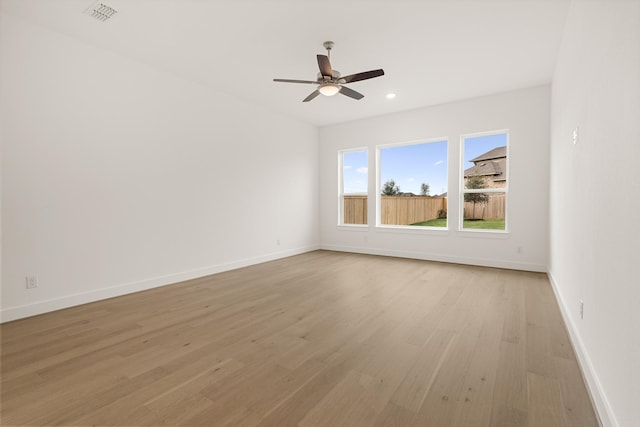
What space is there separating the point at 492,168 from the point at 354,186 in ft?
9.00

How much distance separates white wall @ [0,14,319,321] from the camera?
2.95 meters

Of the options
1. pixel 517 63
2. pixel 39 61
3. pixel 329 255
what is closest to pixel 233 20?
pixel 39 61

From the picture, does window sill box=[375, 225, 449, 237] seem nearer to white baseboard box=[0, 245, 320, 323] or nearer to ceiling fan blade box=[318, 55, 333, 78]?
white baseboard box=[0, 245, 320, 323]

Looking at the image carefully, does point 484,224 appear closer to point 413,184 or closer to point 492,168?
point 492,168

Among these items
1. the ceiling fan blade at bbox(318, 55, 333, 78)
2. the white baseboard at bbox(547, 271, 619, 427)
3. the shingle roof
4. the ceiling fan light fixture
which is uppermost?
the ceiling fan blade at bbox(318, 55, 333, 78)

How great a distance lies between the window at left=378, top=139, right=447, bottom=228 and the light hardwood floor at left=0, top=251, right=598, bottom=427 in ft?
8.07

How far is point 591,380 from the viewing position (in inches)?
69.1

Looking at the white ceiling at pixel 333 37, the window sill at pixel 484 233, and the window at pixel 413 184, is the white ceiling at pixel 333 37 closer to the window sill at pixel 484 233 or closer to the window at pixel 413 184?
the window at pixel 413 184

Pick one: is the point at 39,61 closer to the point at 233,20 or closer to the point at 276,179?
the point at 233,20

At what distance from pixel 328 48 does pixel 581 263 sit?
10.2ft

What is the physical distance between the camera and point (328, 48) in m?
3.41

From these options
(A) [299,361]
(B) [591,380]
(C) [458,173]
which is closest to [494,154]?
(C) [458,173]

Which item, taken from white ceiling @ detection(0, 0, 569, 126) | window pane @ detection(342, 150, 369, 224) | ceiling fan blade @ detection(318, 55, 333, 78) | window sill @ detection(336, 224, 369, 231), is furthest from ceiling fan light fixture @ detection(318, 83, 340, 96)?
window sill @ detection(336, 224, 369, 231)

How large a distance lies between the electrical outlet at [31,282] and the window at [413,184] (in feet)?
17.5
